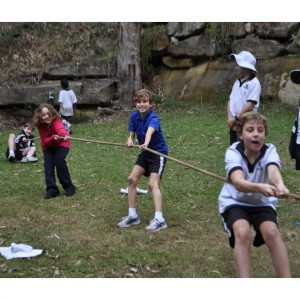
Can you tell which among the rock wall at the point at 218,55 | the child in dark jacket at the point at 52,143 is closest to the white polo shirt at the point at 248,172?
the child in dark jacket at the point at 52,143

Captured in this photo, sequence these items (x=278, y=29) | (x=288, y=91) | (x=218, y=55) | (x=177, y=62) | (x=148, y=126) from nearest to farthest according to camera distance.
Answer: (x=148, y=126)
(x=288, y=91)
(x=278, y=29)
(x=218, y=55)
(x=177, y=62)

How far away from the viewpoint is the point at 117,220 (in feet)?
19.0

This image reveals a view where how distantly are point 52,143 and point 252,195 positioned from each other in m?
3.90

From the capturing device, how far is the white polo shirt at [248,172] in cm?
369

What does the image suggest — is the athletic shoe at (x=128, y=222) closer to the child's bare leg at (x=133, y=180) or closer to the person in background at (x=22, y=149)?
the child's bare leg at (x=133, y=180)

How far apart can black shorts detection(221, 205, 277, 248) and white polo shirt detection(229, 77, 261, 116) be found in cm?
238

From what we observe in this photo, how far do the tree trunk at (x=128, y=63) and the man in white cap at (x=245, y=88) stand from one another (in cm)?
924

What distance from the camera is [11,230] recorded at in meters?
5.56

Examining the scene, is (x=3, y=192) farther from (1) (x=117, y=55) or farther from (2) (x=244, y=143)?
(1) (x=117, y=55)

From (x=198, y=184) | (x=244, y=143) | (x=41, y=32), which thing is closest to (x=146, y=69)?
(x=41, y=32)

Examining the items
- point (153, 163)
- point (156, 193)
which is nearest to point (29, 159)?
point (153, 163)

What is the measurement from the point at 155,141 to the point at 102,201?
147cm

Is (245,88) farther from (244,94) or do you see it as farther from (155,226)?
(155,226)

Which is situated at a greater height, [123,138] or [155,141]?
[155,141]
